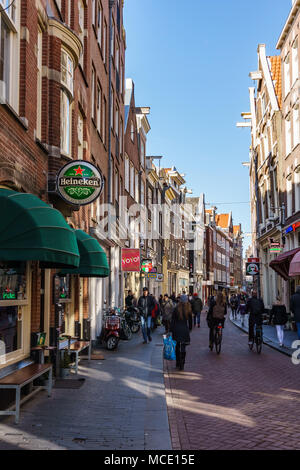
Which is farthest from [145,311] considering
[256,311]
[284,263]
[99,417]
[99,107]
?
[99,417]

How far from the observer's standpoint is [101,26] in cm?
1991

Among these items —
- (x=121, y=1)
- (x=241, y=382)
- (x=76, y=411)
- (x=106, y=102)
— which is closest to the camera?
(x=76, y=411)

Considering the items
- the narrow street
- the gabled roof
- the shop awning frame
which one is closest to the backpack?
the narrow street

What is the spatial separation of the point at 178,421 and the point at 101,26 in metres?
17.1

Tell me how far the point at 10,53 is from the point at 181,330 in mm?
6968

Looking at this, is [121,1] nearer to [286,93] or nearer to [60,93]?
[286,93]

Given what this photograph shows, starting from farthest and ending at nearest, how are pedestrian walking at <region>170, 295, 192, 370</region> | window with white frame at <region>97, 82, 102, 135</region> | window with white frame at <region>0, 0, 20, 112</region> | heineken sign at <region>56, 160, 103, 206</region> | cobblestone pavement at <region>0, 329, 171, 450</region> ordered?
window with white frame at <region>97, 82, 102, 135</region>
pedestrian walking at <region>170, 295, 192, 370</region>
heineken sign at <region>56, 160, 103, 206</region>
window with white frame at <region>0, 0, 20, 112</region>
cobblestone pavement at <region>0, 329, 171, 450</region>

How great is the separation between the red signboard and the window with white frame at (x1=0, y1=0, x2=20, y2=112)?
46.3 feet

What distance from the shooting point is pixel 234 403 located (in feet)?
26.2

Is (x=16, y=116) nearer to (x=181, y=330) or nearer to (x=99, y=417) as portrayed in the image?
(x=99, y=417)

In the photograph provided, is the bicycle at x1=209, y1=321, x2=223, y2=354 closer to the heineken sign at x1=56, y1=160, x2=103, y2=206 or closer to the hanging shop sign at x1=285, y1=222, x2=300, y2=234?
the heineken sign at x1=56, y1=160, x2=103, y2=206

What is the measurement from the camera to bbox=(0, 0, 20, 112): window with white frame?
8133mm

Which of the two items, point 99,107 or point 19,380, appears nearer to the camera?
point 19,380
